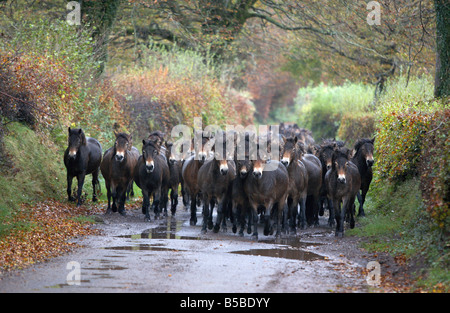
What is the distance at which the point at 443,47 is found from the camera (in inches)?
603

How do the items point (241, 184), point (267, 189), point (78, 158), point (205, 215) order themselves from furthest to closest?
point (78, 158) < point (241, 184) < point (205, 215) < point (267, 189)

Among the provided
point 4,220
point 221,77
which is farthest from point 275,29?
point 4,220

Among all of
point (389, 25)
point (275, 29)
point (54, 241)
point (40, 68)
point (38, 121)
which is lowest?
point (54, 241)

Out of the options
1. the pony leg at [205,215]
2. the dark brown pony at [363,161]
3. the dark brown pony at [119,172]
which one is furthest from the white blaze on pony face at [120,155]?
the dark brown pony at [363,161]

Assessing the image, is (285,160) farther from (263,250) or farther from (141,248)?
(141,248)

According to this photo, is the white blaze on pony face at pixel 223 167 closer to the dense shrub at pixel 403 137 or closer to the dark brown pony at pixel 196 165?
the dark brown pony at pixel 196 165

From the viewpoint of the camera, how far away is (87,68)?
21.7 metres

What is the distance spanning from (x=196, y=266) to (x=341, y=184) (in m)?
5.83

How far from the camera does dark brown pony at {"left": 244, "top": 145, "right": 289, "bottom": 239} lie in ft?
47.1

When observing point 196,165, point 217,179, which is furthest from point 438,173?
point 196,165

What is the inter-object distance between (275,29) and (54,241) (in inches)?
1510

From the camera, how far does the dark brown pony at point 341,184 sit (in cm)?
1429

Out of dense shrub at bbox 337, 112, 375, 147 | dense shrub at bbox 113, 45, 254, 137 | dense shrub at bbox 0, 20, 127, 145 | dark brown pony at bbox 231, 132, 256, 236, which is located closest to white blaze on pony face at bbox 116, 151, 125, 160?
dense shrub at bbox 0, 20, 127, 145
